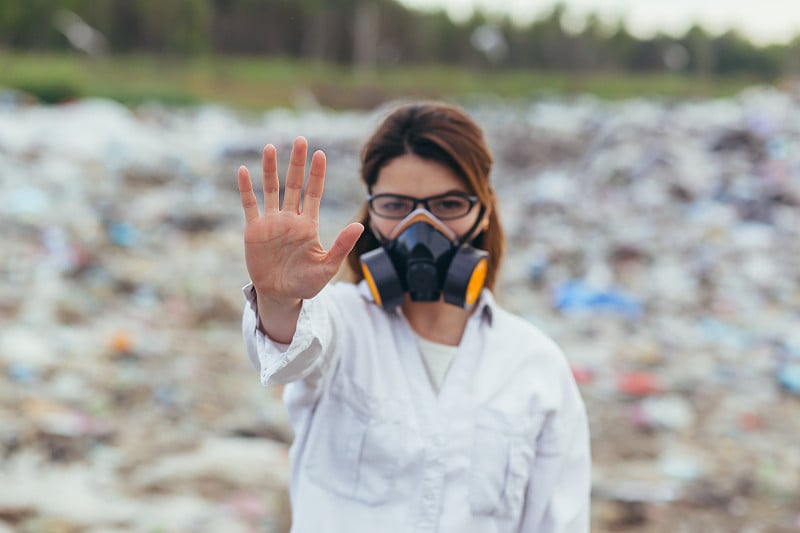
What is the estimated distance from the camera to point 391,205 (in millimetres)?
1554

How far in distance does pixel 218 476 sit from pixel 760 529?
215cm

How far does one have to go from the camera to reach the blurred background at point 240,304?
3.25m

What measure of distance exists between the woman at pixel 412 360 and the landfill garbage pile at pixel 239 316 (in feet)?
1.41

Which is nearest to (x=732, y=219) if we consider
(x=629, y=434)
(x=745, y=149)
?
(x=745, y=149)

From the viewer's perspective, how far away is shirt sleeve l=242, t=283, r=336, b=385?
1250 mm

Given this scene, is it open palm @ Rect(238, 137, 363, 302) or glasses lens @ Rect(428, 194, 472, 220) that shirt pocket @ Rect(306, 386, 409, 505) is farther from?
glasses lens @ Rect(428, 194, 472, 220)

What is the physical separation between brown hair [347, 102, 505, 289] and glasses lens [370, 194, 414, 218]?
0.17 feet

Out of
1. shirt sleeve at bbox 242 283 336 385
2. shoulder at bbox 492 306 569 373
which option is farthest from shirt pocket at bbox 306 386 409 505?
shoulder at bbox 492 306 569 373

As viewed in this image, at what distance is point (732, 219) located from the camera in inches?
315

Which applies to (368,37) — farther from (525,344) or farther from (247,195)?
(247,195)

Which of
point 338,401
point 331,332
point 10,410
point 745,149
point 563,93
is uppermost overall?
point 563,93

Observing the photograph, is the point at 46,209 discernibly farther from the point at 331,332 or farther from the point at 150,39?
the point at 150,39

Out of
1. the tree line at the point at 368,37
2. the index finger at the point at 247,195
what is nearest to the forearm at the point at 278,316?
the index finger at the point at 247,195

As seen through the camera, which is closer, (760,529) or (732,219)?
(760,529)
